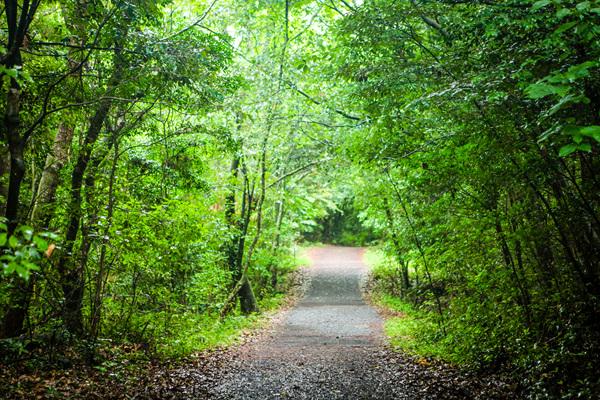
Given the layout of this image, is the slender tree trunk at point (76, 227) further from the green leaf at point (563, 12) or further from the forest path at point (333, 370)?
the green leaf at point (563, 12)

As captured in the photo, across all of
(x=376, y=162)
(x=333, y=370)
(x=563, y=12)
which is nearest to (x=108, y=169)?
(x=376, y=162)

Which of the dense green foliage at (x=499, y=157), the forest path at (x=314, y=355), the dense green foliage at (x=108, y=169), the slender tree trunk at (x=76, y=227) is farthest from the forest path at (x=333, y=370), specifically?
the slender tree trunk at (x=76, y=227)

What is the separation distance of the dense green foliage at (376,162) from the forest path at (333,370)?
0.77 meters

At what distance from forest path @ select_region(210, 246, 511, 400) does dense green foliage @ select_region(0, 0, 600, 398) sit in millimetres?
768

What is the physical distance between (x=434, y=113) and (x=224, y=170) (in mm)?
10513

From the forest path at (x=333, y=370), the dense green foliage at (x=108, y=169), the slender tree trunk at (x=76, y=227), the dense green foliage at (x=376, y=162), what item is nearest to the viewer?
the dense green foliage at (x=376, y=162)

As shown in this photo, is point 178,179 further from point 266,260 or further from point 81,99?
point 266,260

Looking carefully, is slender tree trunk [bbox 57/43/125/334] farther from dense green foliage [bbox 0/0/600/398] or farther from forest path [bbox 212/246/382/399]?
forest path [bbox 212/246/382/399]

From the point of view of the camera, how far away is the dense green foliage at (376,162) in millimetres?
4059

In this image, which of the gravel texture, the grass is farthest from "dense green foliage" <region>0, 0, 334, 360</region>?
the grass

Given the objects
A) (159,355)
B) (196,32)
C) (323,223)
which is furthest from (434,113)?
(323,223)

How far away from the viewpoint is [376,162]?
7742mm

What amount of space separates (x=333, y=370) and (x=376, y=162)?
3.72m

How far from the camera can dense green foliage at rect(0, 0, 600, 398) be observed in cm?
406
